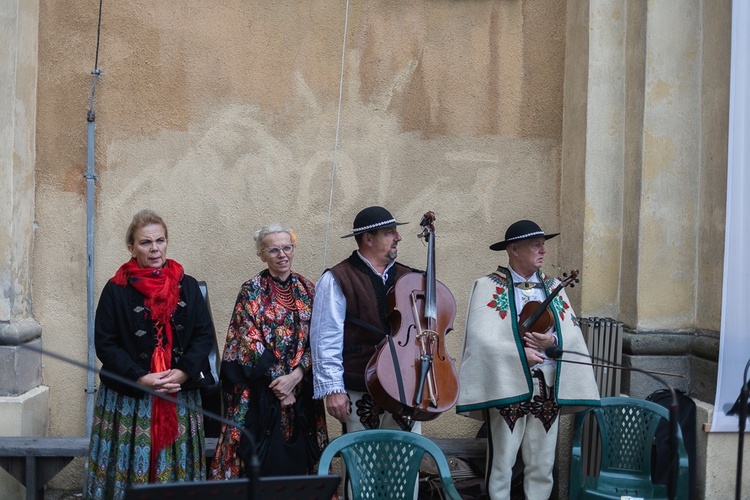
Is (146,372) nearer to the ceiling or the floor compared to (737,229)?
nearer to the floor

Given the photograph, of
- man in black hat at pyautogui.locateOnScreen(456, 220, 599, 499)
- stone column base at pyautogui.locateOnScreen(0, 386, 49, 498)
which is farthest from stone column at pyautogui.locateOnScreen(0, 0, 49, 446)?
man in black hat at pyautogui.locateOnScreen(456, 220, 599, 499)

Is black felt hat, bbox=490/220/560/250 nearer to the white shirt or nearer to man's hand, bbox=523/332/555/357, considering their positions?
man's hand, bbox=523/332/555/357

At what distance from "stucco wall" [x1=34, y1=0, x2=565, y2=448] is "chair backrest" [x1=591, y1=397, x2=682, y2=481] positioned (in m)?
1.44

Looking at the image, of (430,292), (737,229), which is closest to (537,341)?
(430,292)

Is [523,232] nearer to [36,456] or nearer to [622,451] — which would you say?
[622,451]

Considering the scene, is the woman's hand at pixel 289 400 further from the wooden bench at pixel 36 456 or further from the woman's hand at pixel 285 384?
the wooden bench at pixel 36 456

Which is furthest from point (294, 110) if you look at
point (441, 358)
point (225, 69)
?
point (441, 358)

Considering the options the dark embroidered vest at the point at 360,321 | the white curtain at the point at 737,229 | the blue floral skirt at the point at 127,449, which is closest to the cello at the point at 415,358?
the dark embroidered vest at the point at 360,321

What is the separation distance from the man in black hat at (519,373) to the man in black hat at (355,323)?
539 millimetres

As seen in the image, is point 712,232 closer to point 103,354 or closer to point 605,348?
point 605,348

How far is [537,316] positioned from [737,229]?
4.29 ft

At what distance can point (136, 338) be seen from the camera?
14.6 feet

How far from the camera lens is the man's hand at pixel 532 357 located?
4.88m

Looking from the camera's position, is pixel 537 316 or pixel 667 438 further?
pixel 667 438
